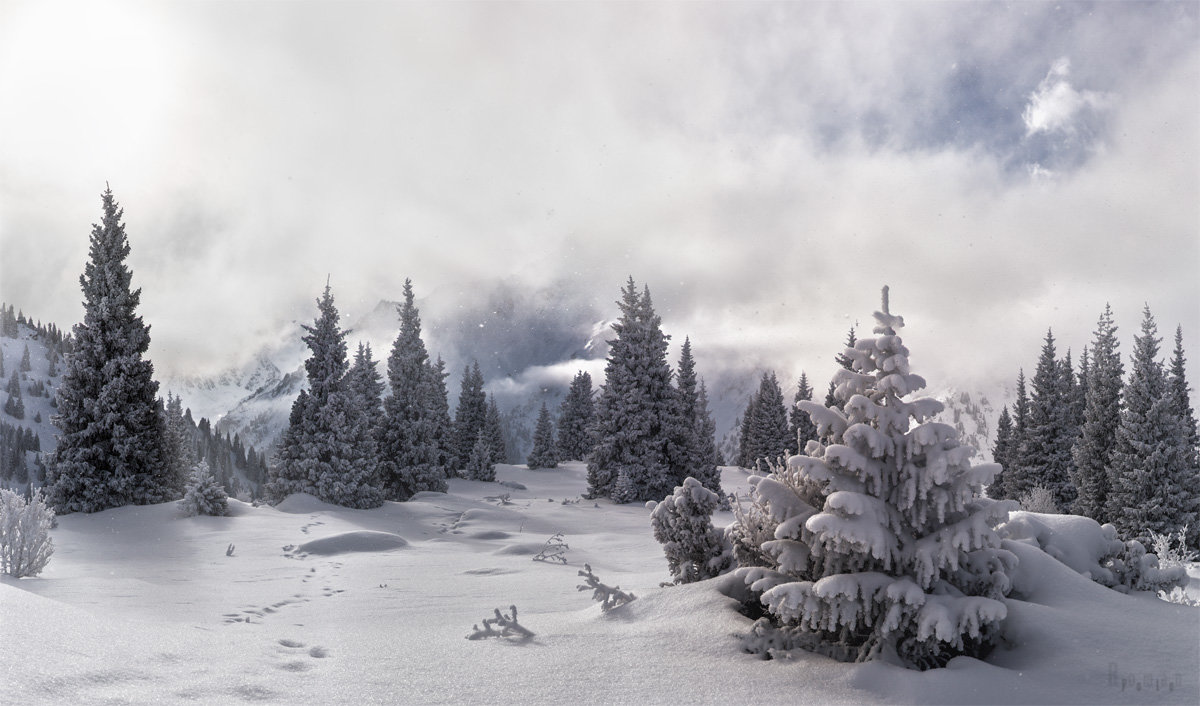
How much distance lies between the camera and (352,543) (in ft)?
45.0

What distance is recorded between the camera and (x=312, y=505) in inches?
837

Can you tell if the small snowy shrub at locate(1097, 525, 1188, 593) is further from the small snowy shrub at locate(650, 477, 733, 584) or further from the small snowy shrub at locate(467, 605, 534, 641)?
the small snowy shrub at locate(467, 605, 534, 641)

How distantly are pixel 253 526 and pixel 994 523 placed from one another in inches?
601

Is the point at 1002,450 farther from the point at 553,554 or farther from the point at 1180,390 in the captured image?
the point at 553,554

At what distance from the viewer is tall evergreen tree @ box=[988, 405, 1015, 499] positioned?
150ft

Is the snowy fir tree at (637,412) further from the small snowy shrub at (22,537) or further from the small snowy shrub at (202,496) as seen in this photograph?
the small snowy shrub at (22,537)

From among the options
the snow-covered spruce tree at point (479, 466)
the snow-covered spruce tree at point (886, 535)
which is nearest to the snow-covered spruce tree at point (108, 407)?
the snow-covered spruce tree at point (479, 466)

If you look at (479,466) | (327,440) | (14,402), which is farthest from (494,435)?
(14,402)

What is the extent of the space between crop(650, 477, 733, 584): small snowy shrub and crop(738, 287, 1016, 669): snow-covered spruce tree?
1.67 meters

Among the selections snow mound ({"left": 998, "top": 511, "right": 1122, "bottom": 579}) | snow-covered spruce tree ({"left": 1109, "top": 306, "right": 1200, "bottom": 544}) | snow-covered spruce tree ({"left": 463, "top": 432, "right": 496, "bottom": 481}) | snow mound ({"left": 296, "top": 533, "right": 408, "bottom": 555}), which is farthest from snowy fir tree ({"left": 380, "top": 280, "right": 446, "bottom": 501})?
snow-covered spruce tree ({"left": 1109, "top": 306, "right": 1200, "bottom": 544})

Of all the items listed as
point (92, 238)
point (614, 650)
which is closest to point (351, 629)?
point (614, 650)

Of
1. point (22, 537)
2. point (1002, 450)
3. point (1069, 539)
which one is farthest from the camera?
point (1002, 450)

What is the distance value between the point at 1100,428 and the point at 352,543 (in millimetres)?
38745

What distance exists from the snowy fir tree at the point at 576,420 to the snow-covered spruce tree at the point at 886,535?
56.0 meters
